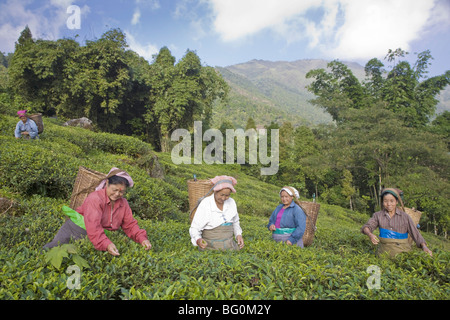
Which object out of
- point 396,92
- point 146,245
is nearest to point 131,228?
point 146,245

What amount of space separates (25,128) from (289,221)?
7.74 m

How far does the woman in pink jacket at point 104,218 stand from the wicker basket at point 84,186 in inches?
28.5

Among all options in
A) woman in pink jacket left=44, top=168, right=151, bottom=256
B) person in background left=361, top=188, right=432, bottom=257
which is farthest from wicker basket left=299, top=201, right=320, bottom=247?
woman in pink jacket left=44, top=168, right=151, bottom=256

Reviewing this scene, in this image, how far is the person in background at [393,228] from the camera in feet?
13.7

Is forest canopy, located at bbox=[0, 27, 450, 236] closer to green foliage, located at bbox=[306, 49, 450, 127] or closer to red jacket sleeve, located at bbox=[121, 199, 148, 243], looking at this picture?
green foliage, located at bbox=[306, 49, 450, 127]

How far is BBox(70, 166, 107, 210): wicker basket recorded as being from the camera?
393 centimetres

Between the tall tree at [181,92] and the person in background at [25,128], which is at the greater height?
the tall tree at [181,92]

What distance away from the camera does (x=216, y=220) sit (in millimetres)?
3744

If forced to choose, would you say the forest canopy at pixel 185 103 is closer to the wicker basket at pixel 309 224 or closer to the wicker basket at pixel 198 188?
the wicker basket at pixel 198 188

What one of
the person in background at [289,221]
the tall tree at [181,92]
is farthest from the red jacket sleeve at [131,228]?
the tall tree at [181,92]

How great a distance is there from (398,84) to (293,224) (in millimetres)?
31710

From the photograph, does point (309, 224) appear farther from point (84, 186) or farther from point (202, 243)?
point (84, 186)

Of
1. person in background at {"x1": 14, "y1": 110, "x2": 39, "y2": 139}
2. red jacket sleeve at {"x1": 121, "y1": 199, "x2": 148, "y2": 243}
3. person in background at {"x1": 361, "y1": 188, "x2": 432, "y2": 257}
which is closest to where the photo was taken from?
red jacket sleeve at {"x1": 121, "y1": 199, "x2": 148, "y2": 243}
